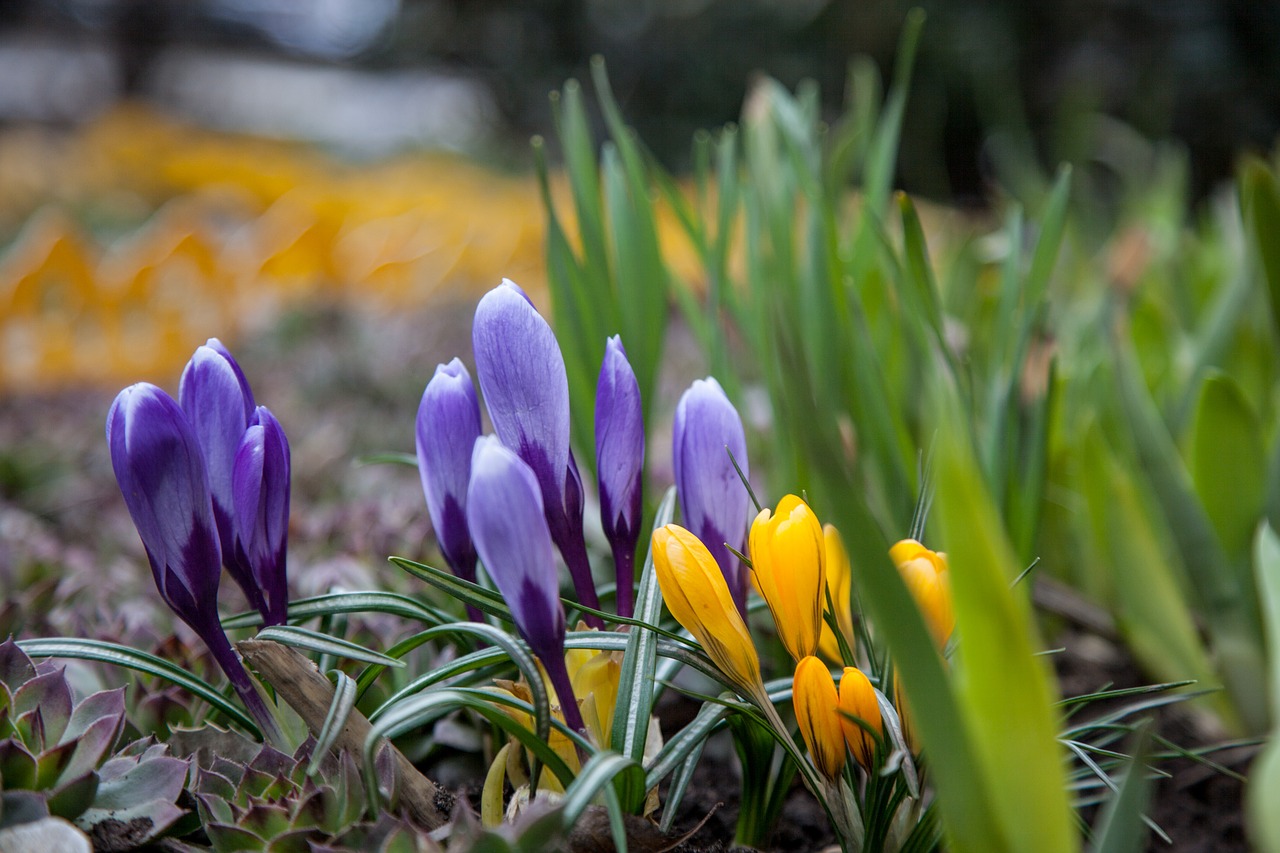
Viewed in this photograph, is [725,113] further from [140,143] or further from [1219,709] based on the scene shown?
[1219,709]

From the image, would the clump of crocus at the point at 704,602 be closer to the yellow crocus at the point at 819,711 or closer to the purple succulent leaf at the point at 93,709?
the yellow crocus at the point at 819,711

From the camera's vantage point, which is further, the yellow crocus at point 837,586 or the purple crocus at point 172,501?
the yellow crocus at point 837,586

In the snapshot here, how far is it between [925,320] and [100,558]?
1181 mm

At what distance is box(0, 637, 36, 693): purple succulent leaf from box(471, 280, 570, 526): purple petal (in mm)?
370

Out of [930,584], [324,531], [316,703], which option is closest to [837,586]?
[930,584]

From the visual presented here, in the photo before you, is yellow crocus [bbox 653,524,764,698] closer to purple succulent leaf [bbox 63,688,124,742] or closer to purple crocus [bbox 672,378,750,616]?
purple crocus [bbox 672,378,750,616]

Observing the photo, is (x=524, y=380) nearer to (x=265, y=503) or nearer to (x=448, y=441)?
(x=448, y=441)

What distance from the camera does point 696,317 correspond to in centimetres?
116

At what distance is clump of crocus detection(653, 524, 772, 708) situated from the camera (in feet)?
1.69

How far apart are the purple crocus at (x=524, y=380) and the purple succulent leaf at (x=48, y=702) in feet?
1.14

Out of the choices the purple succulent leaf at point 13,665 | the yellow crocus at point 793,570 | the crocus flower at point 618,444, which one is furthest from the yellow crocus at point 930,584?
the purple succulent leaf at point 13,665

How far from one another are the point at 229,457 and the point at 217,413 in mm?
29

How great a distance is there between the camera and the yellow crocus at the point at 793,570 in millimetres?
523

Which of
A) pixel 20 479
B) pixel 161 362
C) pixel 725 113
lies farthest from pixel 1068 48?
pixel 20 479
